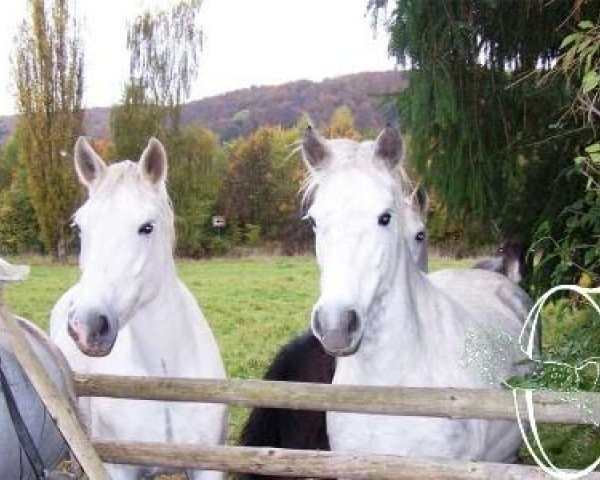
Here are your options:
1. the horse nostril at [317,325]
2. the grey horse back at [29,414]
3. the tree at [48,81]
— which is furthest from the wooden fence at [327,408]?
the tree at [48,81]

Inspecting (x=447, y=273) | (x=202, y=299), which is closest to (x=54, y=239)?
(x=202, y=299)

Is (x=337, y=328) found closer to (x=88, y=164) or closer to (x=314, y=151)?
(x=314, y=151)

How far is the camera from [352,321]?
247 centimetres

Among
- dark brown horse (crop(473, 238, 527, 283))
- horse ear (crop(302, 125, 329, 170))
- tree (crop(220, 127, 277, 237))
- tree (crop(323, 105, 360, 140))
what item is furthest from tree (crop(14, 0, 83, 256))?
horse ear (crop(302, 125, 329, 170))

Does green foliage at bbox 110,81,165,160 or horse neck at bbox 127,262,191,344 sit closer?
horse neck at bbox 127,262,191,344

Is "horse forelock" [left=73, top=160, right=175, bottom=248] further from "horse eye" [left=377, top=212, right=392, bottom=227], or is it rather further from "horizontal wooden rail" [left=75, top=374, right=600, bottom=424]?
"horse eye" [left=377, top=212, right=392, bottom=227]

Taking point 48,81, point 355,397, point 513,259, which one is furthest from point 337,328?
point 48,81

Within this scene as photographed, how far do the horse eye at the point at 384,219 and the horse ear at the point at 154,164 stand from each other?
41.3 inches

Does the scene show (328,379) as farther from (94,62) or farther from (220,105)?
(220,105)

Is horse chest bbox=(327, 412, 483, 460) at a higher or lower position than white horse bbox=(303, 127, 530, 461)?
lower

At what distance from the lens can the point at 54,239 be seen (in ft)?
43.2

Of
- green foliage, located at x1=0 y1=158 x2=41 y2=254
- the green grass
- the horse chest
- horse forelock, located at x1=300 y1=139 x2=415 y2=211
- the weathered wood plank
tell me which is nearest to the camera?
the weathered wood plank

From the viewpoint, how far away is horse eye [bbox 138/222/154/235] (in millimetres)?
3107

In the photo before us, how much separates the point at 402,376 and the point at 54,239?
1115 cm
